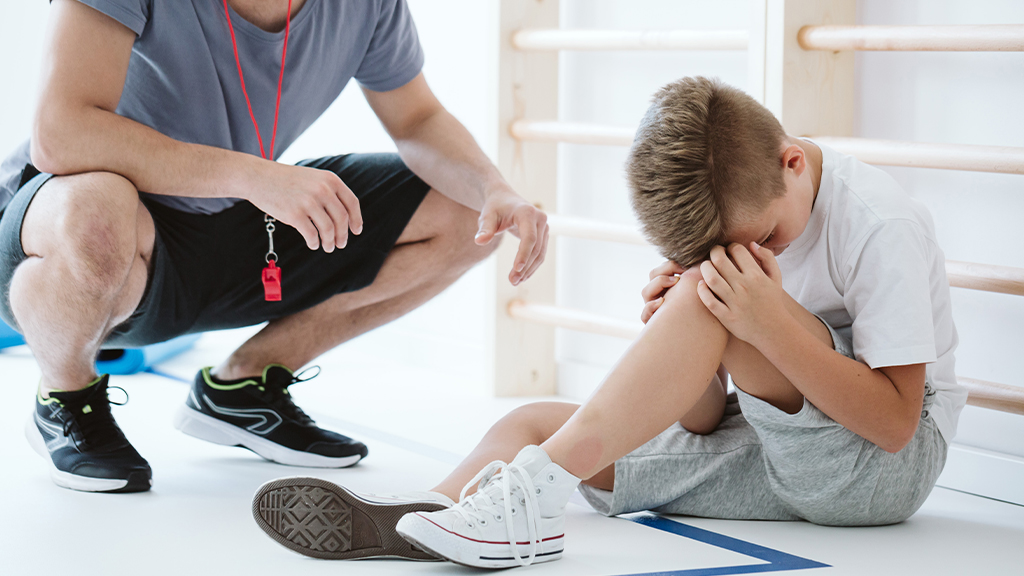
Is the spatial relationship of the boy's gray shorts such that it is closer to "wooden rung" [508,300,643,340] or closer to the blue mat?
"wooden rung" [508,300,643,340]

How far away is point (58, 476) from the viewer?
1441 millimetres

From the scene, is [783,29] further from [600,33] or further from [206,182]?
[206,182]

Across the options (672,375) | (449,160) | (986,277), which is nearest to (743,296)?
(672,375)

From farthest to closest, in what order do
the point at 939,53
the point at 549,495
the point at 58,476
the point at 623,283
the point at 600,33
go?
1. the point at 623,283
2. the point at 600,33
3. the point at 939,53
4. the point at 58,476
5. the point at 549,495

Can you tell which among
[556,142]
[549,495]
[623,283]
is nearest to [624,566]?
[549,495]

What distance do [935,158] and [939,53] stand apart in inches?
9.3

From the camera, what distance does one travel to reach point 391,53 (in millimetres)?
1696

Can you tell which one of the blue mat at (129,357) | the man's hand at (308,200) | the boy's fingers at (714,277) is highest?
the man's hand at (308,200)

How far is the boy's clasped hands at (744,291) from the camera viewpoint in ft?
3.57

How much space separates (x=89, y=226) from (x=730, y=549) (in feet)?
2.90

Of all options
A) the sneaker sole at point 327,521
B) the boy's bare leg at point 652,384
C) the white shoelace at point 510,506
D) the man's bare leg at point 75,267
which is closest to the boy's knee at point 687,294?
the boy's bare leg at point 652,384

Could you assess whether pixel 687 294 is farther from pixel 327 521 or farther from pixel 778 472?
pixel 327 521

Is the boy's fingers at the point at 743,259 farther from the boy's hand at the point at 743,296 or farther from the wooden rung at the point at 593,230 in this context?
the wooden rung at the point at 593,230

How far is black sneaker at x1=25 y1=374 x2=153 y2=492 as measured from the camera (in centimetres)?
141
